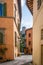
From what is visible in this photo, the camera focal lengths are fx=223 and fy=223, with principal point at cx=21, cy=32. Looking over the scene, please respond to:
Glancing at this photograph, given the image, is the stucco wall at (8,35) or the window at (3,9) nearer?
the window at (3,9)

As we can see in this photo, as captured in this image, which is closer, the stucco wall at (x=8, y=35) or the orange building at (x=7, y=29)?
the orange building at (x=7, y=29)

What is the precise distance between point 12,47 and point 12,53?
596mm

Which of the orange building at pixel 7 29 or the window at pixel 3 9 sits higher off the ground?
the window at pixel 3 9

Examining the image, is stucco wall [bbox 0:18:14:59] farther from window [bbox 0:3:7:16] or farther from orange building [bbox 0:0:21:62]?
window [bbox 0:3:7:16]

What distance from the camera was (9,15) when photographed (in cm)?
2159

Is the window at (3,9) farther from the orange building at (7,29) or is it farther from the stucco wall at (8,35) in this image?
the stucco wall at (8,35)

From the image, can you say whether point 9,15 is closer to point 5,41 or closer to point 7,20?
point 7,20

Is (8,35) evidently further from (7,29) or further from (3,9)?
(3,9)

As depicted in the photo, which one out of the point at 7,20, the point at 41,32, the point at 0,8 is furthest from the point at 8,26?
the point at 41,32

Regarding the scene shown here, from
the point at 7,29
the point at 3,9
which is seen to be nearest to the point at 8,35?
the point at 7,29

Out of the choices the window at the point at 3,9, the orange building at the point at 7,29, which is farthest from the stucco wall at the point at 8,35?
the window at the point at 3,9

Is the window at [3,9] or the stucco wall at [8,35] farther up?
the window at [3,9]

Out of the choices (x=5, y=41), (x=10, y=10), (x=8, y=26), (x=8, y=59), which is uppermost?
(x=10, y=10)

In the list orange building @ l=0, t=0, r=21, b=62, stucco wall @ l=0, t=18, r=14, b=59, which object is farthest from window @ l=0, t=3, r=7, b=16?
stucco wall @ l=0, t=18, r=14, b=59
